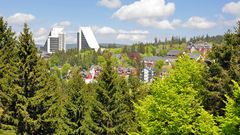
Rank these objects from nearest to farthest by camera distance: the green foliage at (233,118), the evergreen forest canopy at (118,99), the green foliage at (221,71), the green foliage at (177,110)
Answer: the green foliage at (233,118) < the green foliage at (177,110) < the evergreen forest canopy at (118,99) < the green foliage at (221,71)

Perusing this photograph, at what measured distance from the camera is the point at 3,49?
3616 centimetres

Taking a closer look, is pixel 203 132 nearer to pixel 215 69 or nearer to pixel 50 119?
pixel 215 69

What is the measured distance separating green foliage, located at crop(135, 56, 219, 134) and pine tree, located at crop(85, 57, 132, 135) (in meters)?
11.0

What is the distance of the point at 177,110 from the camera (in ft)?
69.0

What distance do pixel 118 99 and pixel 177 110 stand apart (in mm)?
14536

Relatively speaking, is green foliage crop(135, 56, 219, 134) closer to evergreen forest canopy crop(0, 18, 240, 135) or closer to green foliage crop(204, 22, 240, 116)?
evergreen forest canopy crop(0, 18, 240, 135)

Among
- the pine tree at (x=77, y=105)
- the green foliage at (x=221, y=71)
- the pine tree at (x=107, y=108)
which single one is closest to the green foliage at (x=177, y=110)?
the green foliage at (x=221, y=71)

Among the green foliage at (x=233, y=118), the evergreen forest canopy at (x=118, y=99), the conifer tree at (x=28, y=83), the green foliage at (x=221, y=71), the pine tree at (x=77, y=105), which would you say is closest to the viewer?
the green foliage at (x=233, y=118)

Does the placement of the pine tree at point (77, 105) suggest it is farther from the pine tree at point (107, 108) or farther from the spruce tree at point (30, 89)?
the spruce tree at point (30, 89)

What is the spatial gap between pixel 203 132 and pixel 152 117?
12.8ft

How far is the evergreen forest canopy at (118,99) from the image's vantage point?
68.1 ft

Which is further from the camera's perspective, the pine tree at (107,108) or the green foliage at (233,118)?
the pine tree at (107,108)

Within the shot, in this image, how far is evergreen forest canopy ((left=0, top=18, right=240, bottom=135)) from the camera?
20.8 metres

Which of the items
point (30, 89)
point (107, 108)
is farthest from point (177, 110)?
point (107, 108)
